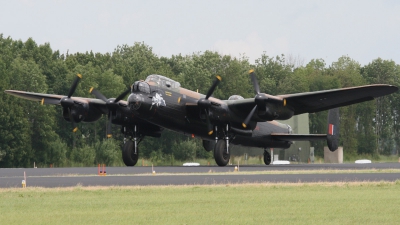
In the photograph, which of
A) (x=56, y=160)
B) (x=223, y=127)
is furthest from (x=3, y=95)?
(x=223, y=127)

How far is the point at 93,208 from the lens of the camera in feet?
62.1

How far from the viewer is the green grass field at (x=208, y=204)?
16.4 metres

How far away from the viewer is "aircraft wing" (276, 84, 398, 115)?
133ft

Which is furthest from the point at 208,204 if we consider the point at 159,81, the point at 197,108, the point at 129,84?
the point at 129,84

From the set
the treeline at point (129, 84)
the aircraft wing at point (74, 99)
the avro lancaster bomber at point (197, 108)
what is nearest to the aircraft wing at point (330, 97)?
the avro lancaster bomber at point (197, 108)

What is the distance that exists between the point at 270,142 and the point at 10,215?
3608cm

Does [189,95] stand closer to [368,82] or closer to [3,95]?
[3,95]

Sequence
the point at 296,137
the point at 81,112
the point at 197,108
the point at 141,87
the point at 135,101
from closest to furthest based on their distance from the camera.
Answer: the point at 135,101
the point at 141,87
the point at 197,108
the point at 81,112
the point at 296,137

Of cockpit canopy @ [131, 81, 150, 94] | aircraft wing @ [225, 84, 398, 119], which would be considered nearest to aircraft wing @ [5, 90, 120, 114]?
cockpit canopy @ [131, 81, 150, 94]

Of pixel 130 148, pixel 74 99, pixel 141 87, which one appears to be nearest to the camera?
pixel 141 87

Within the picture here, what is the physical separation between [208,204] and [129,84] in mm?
74085

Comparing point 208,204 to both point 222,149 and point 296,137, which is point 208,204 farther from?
point 296,137

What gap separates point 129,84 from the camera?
9288cm

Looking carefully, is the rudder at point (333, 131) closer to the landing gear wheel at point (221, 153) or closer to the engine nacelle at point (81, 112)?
the landing gear wheel at point (221, 153)
